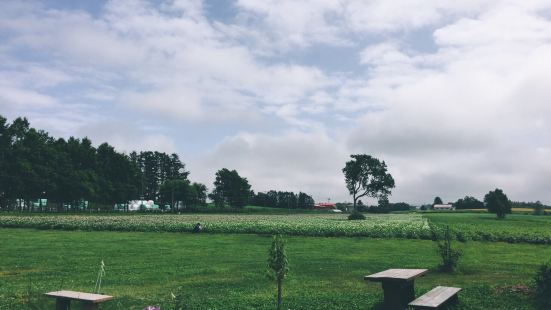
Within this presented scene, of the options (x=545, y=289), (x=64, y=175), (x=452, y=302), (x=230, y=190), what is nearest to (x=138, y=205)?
(x=230, y=190)

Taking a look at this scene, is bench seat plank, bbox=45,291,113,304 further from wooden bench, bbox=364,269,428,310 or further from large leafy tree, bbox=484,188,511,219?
large leafy tree, bbox=484,188,511,219

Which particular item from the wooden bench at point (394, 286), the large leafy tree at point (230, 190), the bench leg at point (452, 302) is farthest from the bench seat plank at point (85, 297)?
the large leafy tree at point (230, 190)

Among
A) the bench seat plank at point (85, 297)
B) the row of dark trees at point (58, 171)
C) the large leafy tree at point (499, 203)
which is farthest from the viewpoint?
the large leafy tree at point (499, 203)

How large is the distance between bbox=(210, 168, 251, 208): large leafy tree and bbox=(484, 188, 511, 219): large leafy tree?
282 ft

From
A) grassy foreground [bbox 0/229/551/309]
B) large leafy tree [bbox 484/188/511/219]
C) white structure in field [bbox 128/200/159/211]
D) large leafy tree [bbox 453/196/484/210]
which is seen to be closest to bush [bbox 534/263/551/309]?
grassy foreground [bbox 0/229/551/309]

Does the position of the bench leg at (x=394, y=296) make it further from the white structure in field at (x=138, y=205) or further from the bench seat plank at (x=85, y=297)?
the white structure in field at (x=138, y=205)

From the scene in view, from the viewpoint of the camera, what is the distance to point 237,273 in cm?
1820

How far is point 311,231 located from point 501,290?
25.8 m

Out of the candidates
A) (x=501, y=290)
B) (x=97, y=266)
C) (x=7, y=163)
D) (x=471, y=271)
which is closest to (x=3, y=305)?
(x=97, y=266)

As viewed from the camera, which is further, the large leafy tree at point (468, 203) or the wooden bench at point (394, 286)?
the large leafy tree at point (468, 203)

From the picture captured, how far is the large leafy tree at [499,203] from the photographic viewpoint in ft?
321

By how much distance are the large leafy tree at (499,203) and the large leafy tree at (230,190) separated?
85918 mm

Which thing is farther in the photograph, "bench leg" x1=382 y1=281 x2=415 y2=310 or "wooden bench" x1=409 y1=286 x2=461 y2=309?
"bench leg" x1=382 y1=281 x2=415 y2=310

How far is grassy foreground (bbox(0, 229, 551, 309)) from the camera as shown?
42.5ft
